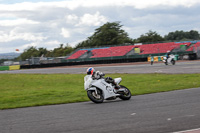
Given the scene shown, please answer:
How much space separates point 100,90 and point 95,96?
0.87 ft

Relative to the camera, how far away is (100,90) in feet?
34.4

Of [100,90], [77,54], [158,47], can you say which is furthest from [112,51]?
[100,90]

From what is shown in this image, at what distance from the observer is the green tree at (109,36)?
314ft

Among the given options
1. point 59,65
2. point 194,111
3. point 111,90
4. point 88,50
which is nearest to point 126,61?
point 59,65

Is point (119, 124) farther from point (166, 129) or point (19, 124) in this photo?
point (19, 124)

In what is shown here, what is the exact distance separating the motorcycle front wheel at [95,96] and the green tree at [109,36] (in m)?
84.4

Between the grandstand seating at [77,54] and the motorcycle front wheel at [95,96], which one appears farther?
the grandstand seating at [77,54]

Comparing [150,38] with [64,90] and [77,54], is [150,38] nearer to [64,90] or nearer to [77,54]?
[77,54]

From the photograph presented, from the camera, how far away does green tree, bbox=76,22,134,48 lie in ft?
314

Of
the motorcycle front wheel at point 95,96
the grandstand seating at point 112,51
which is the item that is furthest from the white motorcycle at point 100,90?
the grandstand seating at point 112,51

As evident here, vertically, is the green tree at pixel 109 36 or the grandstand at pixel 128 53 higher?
the green tree at pixel 109 36

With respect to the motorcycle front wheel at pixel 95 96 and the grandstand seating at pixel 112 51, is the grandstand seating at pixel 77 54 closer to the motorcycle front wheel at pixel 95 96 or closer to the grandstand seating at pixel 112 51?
the grandstand seating at pixel 112 51

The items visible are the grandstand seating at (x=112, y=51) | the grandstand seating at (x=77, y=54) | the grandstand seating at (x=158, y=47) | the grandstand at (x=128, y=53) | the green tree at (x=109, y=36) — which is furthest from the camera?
the green tree at (x=109, y=36)

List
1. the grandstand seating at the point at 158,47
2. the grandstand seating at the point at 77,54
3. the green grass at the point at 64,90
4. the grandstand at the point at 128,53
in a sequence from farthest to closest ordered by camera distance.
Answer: the grandstand seating at the point at 77,54 < the grandstand seating at the point at 158,47 < the grandstand at the point at 128,53 < the green grass at the point at 64,90
